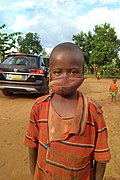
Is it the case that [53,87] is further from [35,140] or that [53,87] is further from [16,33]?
[16,33]

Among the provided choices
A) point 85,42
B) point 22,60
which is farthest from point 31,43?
point 22,60

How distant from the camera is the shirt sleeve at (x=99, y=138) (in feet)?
4.06

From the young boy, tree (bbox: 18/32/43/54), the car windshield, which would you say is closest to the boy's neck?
the young boy

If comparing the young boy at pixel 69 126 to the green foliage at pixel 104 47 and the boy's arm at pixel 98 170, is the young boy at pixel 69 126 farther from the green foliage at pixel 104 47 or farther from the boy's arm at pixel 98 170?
the green foliage at pixel 104 47

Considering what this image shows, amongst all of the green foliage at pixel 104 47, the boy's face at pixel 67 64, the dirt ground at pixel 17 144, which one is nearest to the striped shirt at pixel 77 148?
the boy's face at pixel 67 64

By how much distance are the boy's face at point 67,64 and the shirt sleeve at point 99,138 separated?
0.74 feet

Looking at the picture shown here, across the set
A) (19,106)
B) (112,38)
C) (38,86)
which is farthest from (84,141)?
(112,38)

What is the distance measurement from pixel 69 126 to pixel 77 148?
125 mm

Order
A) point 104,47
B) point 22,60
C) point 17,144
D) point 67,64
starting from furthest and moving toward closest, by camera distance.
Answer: point 104,47 → point 22,60 → point 17,144 → point 67,64

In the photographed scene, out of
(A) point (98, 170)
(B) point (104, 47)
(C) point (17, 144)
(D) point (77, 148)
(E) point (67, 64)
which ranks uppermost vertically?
(B) point (104, 47)

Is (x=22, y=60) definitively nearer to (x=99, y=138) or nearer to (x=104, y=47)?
(x=99, y=138)

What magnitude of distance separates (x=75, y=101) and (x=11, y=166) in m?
2.12

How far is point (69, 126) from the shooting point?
1.21 meters

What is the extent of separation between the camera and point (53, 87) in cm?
123
